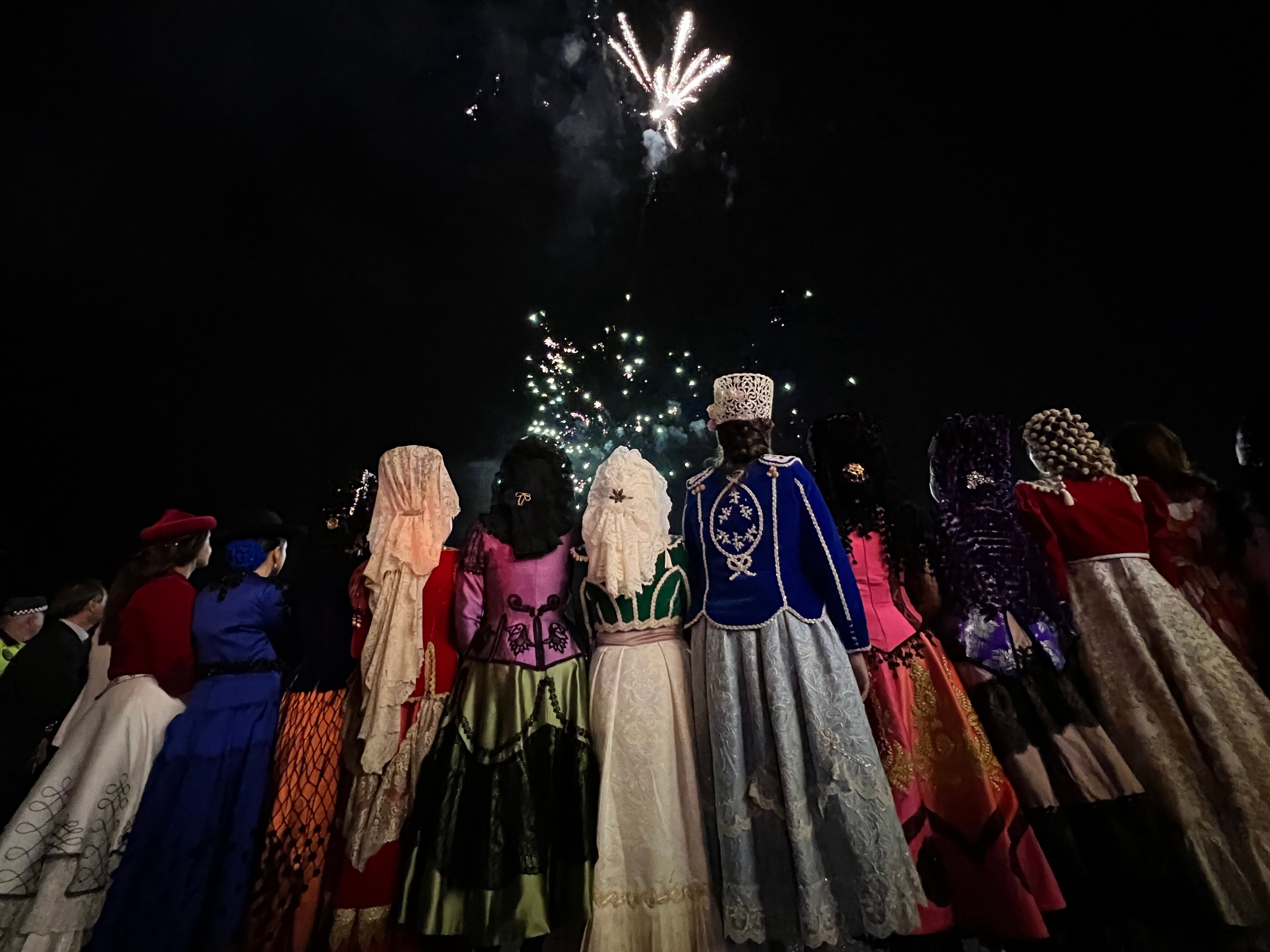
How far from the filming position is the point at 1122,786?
231 centimetres

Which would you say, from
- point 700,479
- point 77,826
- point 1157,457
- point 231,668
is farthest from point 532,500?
point 1157,457

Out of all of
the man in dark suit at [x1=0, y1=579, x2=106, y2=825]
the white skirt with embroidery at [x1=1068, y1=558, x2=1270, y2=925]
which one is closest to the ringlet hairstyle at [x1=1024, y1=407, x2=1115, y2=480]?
the white skirt with embroidery at [x1=1068, y1=558, x2=1270, y2=925]

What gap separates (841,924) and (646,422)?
53.4 ft

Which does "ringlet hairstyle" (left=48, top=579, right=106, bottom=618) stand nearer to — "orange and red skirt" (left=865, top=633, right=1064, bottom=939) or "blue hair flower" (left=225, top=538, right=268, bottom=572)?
"blue hair flower" (left=225, top=538, right=268, bottom=572)

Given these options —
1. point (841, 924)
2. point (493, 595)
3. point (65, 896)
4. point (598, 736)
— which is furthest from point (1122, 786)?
point (65, 896)

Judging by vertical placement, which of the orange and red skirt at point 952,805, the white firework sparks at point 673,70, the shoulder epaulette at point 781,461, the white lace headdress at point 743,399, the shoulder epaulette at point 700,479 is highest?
the white firework sparks at point 673,70

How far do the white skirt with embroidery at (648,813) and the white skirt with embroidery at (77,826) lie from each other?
6.96 ft

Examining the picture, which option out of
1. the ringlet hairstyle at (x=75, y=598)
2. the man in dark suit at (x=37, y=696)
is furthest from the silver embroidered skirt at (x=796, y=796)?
the ringlet hairstyle at (x=75, y=598)

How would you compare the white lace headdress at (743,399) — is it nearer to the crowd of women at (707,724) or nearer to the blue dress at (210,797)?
the crowd of women at (707,724)

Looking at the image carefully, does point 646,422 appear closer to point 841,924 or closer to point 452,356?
point 452,356

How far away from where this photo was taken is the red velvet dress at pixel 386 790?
227 cm

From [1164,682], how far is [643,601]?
2.21 m

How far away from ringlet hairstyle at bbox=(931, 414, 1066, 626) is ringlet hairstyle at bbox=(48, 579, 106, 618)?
5.45m

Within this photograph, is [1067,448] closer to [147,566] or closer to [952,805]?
[952,805]
